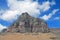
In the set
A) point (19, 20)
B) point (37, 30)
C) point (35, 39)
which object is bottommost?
point (35, 39)

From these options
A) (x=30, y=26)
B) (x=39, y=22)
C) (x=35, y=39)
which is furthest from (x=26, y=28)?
(x=35, y=39)

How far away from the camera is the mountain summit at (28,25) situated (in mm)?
86175

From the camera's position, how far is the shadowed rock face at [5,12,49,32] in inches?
3396

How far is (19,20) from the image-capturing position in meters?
97.4

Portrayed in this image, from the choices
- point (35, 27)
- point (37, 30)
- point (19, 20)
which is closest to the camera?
point (37, 30)

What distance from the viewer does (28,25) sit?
300ft

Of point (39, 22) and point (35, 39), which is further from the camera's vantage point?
point (39, 22)

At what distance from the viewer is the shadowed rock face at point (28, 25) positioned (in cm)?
8625

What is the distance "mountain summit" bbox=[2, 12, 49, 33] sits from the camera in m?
86.2

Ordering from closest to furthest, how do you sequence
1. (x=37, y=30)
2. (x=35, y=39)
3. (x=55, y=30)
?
1. (x=35, y=39)
2. (x=55, y=30)
3. (x=37, y=30)

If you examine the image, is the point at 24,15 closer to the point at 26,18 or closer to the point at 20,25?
the point at 26,18

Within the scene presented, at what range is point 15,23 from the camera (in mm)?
92938

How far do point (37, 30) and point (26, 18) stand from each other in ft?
56.8

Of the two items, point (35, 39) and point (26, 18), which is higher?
point (26, 18)
